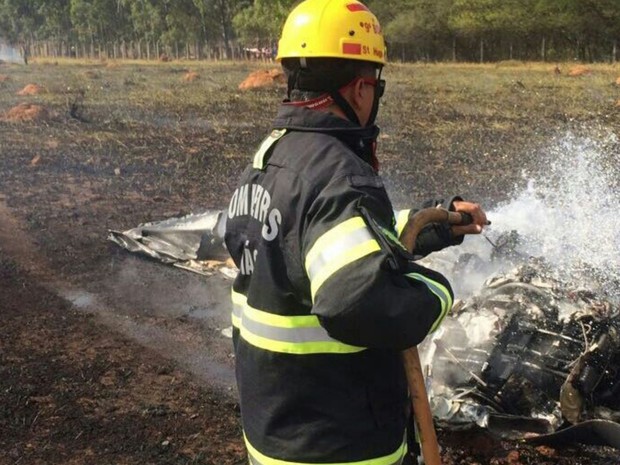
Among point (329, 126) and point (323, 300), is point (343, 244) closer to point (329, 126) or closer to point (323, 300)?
point (323, 300)

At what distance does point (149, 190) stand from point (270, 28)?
46900mm

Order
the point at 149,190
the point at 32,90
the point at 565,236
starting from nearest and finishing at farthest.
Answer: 1. the point at 565,236
2. the point at 149,190
3. the point at 32,90

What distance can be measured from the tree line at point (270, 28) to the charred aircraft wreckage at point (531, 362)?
3719cm

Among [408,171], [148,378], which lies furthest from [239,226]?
[408,171]

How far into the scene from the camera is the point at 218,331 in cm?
559

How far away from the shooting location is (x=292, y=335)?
1.92m

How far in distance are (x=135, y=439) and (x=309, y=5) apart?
2801 mm

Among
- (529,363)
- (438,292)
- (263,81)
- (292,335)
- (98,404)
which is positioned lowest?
(98,404)

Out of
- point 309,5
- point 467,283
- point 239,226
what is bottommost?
point 467,283

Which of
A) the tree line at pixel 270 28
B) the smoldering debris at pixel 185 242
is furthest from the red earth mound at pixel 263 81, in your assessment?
the tree line at pixel 270 28

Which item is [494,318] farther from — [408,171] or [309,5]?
[408,171]

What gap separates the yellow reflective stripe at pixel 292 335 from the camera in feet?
6.22

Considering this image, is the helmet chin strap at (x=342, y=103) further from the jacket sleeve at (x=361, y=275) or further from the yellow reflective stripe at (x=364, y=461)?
the yellow reflective stripe at (x=364, y=461)

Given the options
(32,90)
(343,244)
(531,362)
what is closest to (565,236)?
(531,362)
